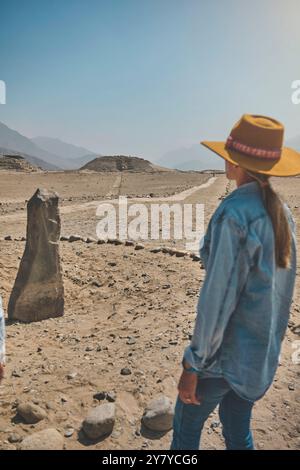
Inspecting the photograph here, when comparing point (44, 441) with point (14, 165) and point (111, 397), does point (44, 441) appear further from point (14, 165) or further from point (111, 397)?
point (14, 165)

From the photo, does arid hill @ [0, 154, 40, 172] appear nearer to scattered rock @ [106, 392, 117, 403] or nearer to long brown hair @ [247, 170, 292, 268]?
scattered rock @ [106, 392, 117, 403]

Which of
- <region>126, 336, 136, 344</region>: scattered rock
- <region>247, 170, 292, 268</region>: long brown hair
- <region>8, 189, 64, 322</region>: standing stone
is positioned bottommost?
<region>126, 336, 136, 344</region>: scattered rock

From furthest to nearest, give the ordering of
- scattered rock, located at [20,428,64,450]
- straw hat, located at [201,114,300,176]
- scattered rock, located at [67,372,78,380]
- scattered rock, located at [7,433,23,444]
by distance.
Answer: scattered rock, located at [67,372,78,380], scattered rock, located at [7,433,23,444], scattered rock, located at [20,428,64,450], straw hat, located at [201,114,300,176]

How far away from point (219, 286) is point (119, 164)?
60846 millimetres

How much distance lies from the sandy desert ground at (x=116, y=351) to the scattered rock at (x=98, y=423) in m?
0.06

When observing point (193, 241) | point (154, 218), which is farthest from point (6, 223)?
point (193, 241)

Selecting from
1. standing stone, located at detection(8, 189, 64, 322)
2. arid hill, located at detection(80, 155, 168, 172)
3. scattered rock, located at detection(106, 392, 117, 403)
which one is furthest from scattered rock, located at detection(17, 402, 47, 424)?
arid hill, located at detection(80, 155, 168, 172)

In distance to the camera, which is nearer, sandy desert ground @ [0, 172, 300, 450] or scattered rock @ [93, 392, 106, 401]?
sandy desert ground @ [0, 172, 300, 450]

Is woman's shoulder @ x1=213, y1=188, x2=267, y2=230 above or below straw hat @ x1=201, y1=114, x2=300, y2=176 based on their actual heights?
below

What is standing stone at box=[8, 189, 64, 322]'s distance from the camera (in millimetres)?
5848

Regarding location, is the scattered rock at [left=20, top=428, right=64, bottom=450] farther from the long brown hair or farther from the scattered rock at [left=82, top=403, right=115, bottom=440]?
the long brown hair

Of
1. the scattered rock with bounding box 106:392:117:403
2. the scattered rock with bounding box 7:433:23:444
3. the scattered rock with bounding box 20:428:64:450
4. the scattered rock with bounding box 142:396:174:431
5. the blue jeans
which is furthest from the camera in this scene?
the scattered rock with bounding box 106:392:117:403

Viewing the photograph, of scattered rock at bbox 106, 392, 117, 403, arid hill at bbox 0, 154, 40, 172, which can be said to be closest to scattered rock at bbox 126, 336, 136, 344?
scattered rock at bbox 106, 392, 117, 403

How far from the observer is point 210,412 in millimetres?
2238
